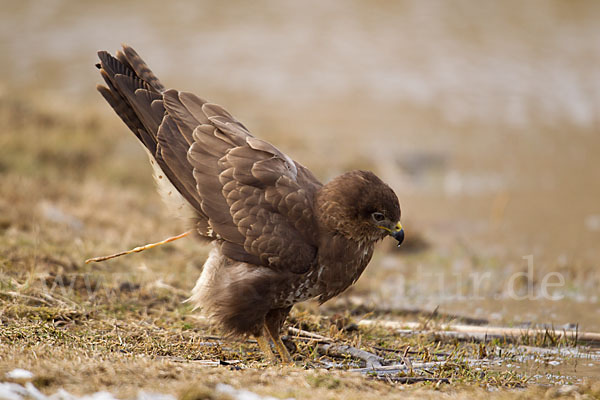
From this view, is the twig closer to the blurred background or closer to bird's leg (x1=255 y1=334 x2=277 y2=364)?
bird's leg (x1=255 y1=334 x2=277 y2=364)

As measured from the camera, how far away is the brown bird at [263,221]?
13.7 ft

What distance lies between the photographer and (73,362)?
11.6ft

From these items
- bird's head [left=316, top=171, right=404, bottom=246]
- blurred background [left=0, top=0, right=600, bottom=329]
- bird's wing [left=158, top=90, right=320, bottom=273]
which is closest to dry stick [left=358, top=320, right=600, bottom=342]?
blurred background [left=0, top=0, right=600, bottom=329]

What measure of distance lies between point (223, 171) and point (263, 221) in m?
0.44

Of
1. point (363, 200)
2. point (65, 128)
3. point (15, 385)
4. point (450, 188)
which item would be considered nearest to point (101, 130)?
point (65, 128)

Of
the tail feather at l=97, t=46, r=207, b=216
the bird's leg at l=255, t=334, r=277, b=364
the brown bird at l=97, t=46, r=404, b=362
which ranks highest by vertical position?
the tail feather at l=97, t=46, r=207, b=216

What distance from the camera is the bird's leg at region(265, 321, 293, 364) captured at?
4262mm

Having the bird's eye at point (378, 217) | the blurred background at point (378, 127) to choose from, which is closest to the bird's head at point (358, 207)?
the bird's eye at point (378, 217)

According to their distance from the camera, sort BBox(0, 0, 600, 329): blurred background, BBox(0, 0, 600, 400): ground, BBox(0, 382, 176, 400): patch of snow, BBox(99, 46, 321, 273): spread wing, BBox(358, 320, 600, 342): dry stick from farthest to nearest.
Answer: BBox(0, 0, 600, 329): blurred background < BBox(358, 320, 600, 342): dry stick < BBox(99, 46, 321, 273): spread wing < BBox(0, 0, 600, 400): ground < BBox(0, 382, 176, 400): patch of snow

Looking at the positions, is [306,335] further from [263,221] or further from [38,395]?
[38,395]

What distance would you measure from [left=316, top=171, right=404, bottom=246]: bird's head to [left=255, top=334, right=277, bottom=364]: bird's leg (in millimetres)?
826

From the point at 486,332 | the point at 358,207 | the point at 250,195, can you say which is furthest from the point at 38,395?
the point at 486,332

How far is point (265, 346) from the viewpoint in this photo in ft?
14.3

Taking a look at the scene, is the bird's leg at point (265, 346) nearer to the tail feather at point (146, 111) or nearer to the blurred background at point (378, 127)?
the tail feather at point (146, 111)
